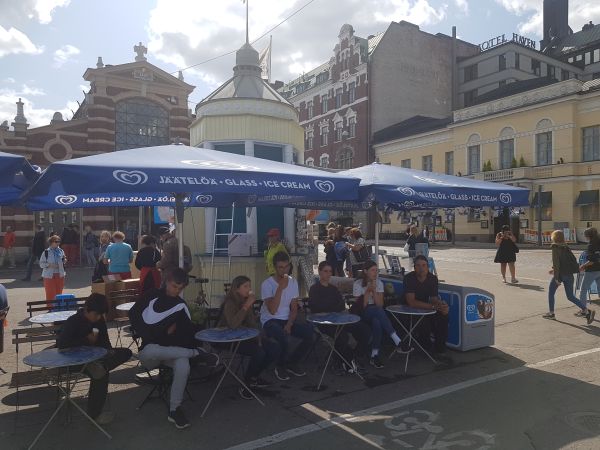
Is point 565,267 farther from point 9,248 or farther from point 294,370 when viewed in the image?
point 9,248

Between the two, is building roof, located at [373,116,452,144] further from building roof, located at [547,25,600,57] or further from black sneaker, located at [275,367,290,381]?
black sneaker, located at [275,367,290,381]

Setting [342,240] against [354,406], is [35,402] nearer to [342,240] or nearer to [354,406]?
[354,406]

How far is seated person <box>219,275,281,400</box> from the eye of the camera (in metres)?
5.12

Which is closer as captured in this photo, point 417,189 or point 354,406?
point 354,406

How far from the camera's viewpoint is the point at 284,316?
5.79 metres

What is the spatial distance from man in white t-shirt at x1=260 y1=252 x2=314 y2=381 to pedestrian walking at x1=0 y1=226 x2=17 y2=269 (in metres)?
18.0

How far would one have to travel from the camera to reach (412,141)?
39.7 meters

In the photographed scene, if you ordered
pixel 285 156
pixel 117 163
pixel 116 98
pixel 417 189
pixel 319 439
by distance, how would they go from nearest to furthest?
pixel 319 439 < pixel 117 163 < pixel 417 189 < pixel 285 156 < pixel 116 98

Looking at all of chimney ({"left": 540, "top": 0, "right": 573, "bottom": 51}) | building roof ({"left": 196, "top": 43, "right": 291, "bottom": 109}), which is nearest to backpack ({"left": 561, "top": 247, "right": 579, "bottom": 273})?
building roof ({"left": 196, "top": 43, "right": 291, "bottom": 109})

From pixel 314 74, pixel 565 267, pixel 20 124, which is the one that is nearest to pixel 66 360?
pixel 565 267

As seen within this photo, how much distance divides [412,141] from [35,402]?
37869 millimetres

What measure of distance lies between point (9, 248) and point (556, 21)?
185 ft

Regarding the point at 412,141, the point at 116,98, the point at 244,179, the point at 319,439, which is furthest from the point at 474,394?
the point at 412,141

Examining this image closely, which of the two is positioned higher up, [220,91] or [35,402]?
[220,91]
